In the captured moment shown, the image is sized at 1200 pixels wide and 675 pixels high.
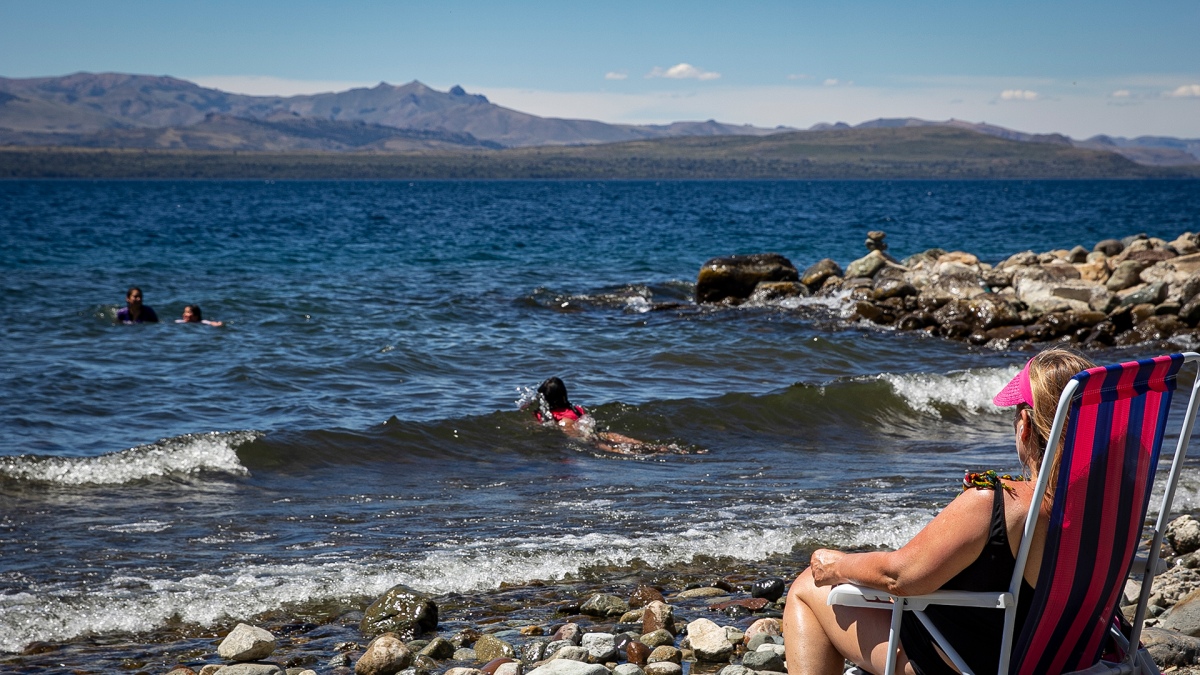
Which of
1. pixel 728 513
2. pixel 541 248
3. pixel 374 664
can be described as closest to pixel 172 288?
pixel 541 248

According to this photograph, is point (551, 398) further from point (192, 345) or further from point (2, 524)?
point (192, 345)

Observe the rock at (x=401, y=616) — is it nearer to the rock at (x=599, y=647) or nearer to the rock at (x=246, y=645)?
the rock at (x=246, y=645)

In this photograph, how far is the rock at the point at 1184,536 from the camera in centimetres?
714

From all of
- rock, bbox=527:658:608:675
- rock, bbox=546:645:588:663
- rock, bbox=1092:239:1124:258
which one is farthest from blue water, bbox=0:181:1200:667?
rock, bbox=1092:239:1124:258

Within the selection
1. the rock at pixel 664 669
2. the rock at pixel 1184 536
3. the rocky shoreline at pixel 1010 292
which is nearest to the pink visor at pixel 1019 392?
the rock at pixel 664 669

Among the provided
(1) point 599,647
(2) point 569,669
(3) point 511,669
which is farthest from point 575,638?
(2) point 569,669

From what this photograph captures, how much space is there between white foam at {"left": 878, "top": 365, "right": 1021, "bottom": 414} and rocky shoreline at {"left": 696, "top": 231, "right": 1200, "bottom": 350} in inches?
146

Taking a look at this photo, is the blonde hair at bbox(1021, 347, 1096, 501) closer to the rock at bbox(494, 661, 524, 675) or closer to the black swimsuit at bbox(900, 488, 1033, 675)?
the black swimsuit at bbox(900, 488, 1033, 675)

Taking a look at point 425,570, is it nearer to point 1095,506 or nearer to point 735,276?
point 1095,506

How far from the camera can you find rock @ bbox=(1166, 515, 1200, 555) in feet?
23.4

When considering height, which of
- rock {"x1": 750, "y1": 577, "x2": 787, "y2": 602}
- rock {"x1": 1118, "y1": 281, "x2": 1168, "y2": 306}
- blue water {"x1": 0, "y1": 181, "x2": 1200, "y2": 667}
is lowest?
blue water {"x1": 0, "y1": 181, "x2": 1200, "y2": 667}

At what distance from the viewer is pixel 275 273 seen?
30.8m

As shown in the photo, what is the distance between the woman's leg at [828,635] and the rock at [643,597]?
96.8 inches

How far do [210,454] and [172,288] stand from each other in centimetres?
1887
